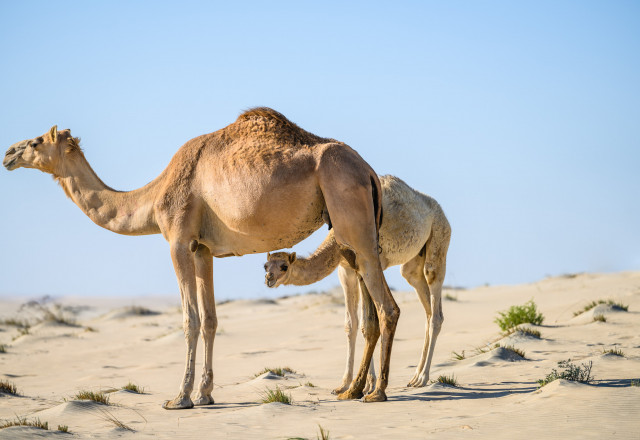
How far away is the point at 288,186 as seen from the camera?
8.66 m

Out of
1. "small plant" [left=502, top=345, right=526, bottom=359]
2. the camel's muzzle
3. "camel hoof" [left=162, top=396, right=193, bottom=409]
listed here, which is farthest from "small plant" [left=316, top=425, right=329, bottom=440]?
the camel's muzzle

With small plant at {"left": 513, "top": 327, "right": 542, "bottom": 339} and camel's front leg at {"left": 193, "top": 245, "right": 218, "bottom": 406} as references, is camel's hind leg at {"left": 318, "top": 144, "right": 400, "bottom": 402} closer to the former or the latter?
camel's front leg at {"left": 193, "top": 245, "right": 218, "bottom": 406}

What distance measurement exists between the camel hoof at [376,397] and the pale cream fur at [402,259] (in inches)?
33.3

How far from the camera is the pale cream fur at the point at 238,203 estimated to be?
8656 mm

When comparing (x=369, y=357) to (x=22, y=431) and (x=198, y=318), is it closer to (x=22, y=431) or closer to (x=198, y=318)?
(x=198, y=318)

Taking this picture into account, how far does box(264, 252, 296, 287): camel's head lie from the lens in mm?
9023

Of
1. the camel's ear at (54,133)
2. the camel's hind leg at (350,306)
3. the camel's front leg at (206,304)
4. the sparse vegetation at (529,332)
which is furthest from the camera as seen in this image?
the sparse vegetation at (529,332)

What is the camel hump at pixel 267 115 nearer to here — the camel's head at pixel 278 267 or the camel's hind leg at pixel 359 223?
the camel's hind leg at pixel 359 223

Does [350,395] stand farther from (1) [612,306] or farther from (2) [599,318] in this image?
(1) [612,306]

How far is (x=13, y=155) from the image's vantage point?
10477mm

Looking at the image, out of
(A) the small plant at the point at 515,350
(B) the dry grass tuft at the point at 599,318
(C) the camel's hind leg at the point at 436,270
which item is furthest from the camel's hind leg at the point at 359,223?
(B) the dry grass tuft at the point at 599,318

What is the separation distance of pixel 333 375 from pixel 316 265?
3448mm

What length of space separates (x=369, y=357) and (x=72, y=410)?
3542 millimetres

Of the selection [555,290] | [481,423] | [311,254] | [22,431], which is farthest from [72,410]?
[555,290]
